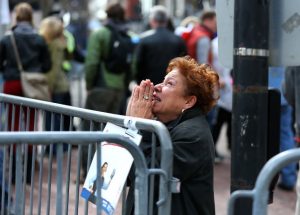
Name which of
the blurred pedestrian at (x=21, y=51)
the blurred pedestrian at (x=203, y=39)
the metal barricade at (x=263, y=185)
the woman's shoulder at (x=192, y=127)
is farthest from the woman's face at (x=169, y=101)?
the blurred pedestrian at (x=203, y=39)

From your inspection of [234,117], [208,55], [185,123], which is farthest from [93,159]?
[208,55]

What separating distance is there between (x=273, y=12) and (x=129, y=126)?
123 cm

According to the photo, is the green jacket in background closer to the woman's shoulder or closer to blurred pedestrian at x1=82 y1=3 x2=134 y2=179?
blurred pedestrian at x1=82 y1=3 x2=134 y2=179

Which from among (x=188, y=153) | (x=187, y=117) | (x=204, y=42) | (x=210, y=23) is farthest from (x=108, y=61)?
(x=188, y=153)

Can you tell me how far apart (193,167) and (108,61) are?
5.42 m

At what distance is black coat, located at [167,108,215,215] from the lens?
353 centimetres

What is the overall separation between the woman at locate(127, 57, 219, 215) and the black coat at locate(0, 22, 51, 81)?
4630 mm

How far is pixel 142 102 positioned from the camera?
148 inches

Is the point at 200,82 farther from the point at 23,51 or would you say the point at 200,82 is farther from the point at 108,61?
the point at 108,61

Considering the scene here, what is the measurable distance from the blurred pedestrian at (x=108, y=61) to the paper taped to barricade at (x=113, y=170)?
5443 millimetres

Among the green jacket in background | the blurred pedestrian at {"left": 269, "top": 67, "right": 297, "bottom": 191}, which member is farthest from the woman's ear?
the green jacket in background

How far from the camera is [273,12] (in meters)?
3.99

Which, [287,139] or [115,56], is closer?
[287,139]

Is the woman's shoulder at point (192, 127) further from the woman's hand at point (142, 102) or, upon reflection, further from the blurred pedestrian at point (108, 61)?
the blurred pedestrian at point (108, 61)
